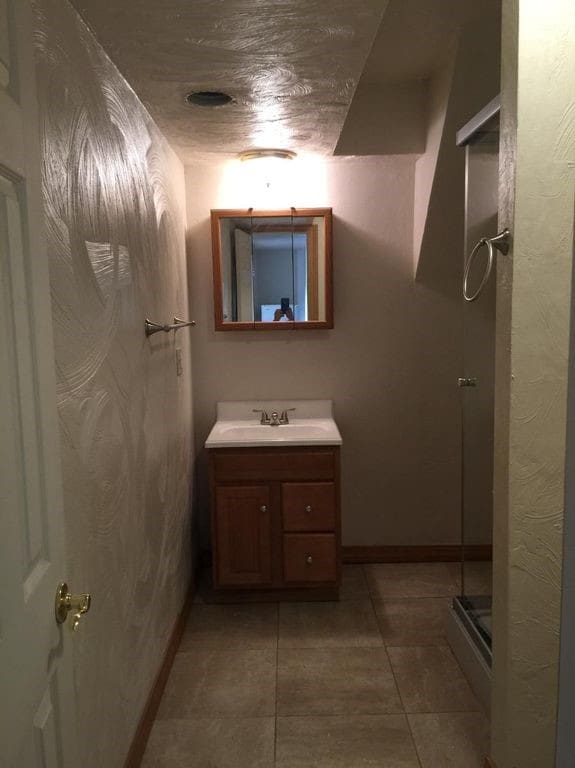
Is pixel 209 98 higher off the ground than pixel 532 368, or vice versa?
pixel 209 98

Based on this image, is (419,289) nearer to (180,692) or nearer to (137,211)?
(137,211)

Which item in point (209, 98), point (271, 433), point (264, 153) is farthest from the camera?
point (271, 433)

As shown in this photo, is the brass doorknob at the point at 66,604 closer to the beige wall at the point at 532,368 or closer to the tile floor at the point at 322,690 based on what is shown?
the beige wall at the point at 532,368

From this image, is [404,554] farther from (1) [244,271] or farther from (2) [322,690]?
(1) [244,271]

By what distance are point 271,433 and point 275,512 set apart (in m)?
0.39

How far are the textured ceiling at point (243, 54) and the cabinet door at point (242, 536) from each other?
5.24 ft

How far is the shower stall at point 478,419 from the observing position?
2.14 metres

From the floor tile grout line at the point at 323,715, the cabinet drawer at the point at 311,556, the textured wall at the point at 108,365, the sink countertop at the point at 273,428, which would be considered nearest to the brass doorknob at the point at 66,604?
the textured wall at the point at 108,365

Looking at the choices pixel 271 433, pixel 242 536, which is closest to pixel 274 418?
pixel 271 433

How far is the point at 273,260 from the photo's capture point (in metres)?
3.04

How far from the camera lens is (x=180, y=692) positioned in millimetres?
2219

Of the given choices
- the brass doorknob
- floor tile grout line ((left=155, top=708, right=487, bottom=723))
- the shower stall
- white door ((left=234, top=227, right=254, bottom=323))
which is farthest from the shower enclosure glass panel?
the brass doorknob

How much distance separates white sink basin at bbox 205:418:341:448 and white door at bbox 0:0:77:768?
1.75 m

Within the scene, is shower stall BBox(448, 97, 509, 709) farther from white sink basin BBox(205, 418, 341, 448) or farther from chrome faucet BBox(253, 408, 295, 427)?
chrome faucet BBox(253, 408, 295, 427)
